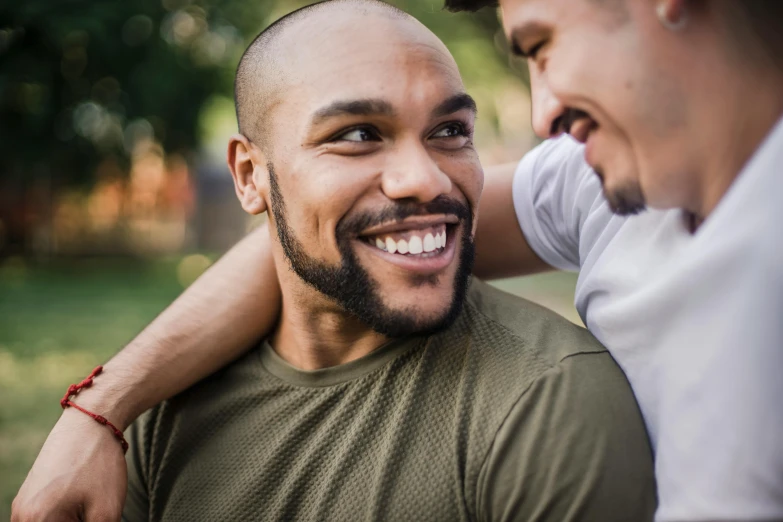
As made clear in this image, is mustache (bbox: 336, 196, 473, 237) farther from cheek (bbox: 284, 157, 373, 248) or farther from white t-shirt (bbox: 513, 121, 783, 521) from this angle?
white t-shirt (bbox: 513, 121, 783, 521)

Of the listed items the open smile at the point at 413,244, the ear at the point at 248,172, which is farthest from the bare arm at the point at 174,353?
the open smile at the point at 413,244

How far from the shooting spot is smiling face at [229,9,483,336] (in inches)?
90.1

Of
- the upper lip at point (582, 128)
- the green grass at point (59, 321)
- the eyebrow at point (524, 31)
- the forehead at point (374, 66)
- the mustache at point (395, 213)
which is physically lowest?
the green grass at point (59, 321)

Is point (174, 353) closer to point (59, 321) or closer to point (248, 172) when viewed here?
point (248, 172)

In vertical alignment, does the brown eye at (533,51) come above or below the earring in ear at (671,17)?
below

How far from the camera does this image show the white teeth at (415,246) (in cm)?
229

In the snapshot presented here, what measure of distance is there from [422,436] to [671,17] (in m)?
1.19

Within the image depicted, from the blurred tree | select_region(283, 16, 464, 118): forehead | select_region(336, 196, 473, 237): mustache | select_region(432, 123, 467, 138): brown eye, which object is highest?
select_region(283, 16, 464, 118): forehead

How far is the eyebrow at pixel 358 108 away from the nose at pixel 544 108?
1.72ft

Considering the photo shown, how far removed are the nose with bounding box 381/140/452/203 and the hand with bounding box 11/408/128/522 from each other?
43.4 inches

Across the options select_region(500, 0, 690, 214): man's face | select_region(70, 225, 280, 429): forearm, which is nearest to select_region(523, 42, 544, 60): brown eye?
select_region(500, 0, 690, 214): man's face

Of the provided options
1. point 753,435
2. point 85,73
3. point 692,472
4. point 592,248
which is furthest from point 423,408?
point 85,73

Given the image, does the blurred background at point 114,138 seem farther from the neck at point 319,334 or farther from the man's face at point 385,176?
the man's face at point 385,176

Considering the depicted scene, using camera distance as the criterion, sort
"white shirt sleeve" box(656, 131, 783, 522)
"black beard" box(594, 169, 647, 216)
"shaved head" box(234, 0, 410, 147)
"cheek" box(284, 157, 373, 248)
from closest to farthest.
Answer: "white shirt sleeve" box(656, 131, 783, 522) → "black beard" box(594, 169, 647, 216) → "cheek" box(284, 157, 373, 248) → "shaved head" box(234, 0, 410, 147)
